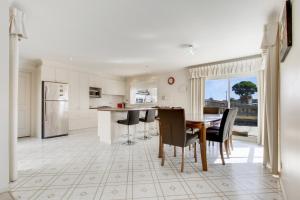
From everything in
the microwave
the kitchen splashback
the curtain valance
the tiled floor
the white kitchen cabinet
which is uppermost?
the curtain valance

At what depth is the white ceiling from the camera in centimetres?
207

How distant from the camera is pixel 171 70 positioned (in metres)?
6.10

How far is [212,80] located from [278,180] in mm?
3514

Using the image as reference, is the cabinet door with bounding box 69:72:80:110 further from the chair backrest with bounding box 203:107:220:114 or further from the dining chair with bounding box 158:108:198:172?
the chair backrest with bounding box 203:107:220:114

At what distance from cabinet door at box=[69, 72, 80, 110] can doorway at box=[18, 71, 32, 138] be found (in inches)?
45.6

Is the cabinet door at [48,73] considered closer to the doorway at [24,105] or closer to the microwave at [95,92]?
the doorway at [24,105]

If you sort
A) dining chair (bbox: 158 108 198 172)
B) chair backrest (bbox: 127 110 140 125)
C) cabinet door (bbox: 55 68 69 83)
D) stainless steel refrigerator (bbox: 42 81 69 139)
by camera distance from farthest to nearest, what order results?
cabinet door (bbox: 55 68 69 83) → stainless steel refrigerator (bbox: 42 81 69 139) → chair backrest (bbox: 127 110 140 125) → dining chair (bbox: 158 108 198 172)

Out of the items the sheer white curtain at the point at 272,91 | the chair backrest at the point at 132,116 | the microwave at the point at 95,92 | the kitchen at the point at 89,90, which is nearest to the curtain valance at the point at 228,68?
the kitchen at the point at 89,90

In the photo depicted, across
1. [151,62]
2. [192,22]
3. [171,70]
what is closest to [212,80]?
[171,70]

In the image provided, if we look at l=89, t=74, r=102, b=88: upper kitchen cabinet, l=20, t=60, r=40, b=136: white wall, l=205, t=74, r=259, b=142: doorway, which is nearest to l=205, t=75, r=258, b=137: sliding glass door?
l=205, t=74, r=259, b=142: doorway

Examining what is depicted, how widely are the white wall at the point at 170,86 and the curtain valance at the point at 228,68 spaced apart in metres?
0.56

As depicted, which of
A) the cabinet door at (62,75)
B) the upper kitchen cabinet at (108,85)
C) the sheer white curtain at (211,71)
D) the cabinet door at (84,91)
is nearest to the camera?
the sheer white curtain at (211,71)

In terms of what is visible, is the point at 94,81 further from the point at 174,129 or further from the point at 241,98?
the point at 241,98

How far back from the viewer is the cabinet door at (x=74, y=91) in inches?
217
